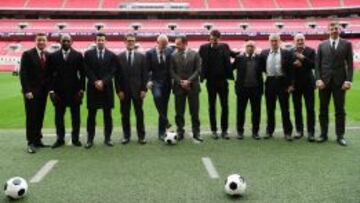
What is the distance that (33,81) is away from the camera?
10531 millimetres

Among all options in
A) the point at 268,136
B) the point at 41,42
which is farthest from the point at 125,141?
the point at 268,136

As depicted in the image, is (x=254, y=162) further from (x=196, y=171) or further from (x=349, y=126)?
(x=349, y=126)

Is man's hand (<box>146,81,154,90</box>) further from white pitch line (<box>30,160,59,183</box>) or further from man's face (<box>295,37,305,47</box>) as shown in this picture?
man's face (<box>295,37,305,47</box>)

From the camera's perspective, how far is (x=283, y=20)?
220ft

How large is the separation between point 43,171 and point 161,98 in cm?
377

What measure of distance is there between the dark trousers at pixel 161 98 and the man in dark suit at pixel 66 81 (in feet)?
5.53

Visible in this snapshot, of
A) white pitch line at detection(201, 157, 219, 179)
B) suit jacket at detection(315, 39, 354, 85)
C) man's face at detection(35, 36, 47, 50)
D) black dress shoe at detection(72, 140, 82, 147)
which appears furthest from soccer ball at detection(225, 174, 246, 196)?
man's face at detection(35, 36, 47, 50)

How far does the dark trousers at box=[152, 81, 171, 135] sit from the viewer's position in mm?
11547

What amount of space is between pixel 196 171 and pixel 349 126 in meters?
6.18

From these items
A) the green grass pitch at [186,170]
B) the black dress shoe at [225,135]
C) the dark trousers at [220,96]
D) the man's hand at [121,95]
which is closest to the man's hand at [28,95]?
the green grass pitch at [186,170]

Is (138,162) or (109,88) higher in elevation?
(109,88)

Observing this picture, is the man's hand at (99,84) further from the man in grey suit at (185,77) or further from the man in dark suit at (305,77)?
the man in dark suit at (305,77)

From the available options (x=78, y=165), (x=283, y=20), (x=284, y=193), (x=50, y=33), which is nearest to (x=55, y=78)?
(x=78, y=165)

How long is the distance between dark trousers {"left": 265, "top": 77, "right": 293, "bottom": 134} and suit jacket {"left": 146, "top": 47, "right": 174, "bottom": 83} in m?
2.29
